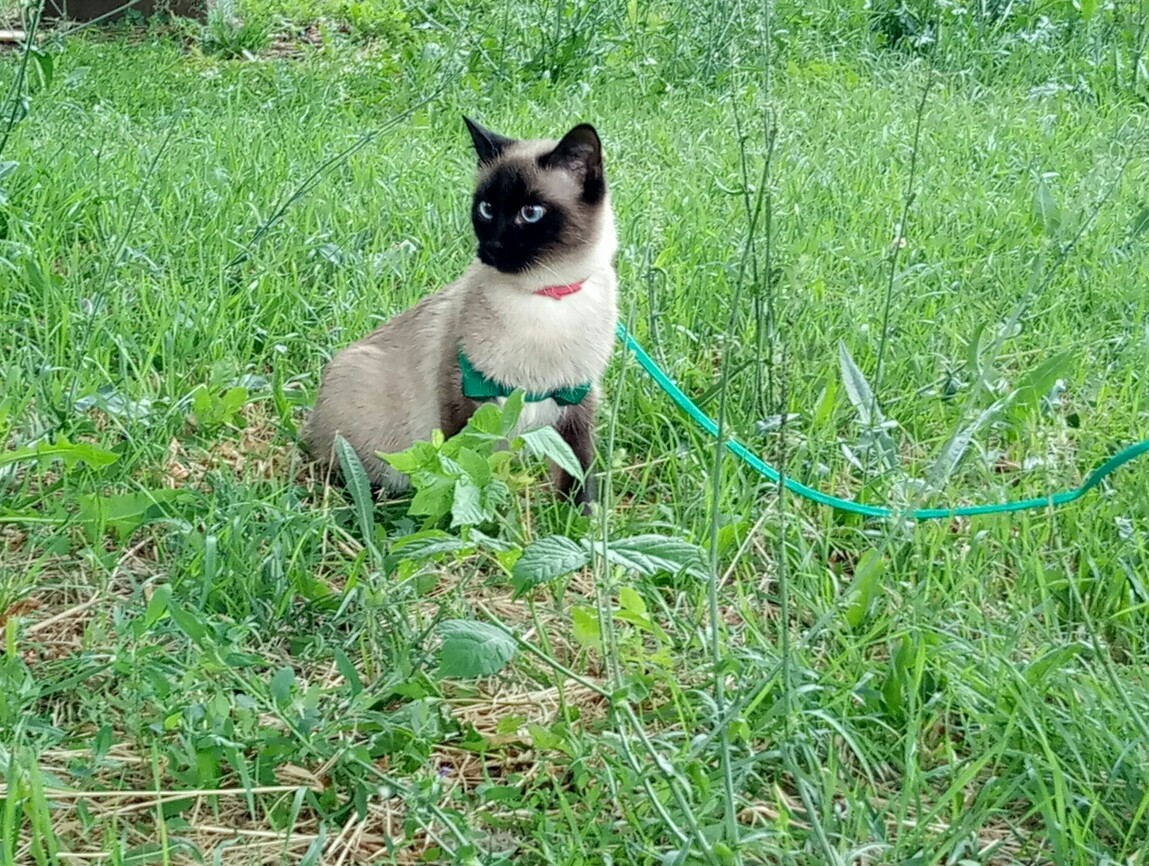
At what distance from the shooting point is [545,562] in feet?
4.57

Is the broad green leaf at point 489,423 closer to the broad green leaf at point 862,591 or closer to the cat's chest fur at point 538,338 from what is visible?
the broad green leaf at point 862,591

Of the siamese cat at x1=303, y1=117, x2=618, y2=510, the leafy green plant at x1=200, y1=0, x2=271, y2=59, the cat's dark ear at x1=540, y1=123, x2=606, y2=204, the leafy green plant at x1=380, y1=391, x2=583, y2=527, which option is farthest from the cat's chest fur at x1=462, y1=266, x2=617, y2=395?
the leafy green plant at x1=200, y1=0, x2=271, y2=59

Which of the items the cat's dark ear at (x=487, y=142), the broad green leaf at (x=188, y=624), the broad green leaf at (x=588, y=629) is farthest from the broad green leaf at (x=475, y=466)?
the cat's dark ear at (x=487, y=142)

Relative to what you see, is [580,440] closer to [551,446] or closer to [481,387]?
[481,387]

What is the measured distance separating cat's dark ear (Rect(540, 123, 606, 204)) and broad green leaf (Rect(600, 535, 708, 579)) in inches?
46.3

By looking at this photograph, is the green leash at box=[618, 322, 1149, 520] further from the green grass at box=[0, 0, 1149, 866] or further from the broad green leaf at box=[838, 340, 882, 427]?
the broad green leaf at box=[838, 340, 882, 427]

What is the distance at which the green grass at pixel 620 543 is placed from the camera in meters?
1.47

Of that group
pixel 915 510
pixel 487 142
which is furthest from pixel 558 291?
pixel 915 510

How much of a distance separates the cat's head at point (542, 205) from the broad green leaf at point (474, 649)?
114cm

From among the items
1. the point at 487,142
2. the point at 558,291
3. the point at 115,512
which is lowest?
the point at 115,512

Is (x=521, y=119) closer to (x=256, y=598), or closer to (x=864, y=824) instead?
(x=256, y=598)

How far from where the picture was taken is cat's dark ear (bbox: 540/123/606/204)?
238cm

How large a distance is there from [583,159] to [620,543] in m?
1.22

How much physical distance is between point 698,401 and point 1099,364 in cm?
101
